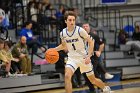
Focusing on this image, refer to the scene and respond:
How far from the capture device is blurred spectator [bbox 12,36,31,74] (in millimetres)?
12578

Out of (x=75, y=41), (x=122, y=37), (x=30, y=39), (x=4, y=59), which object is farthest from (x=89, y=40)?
(x=122, y=37)

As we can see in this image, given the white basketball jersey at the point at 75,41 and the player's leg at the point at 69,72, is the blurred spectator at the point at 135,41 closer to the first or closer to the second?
the white basketball jersey at the point at 75,41

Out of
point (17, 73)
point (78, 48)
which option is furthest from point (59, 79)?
point (78, 48)

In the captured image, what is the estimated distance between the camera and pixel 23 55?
12.5 meters

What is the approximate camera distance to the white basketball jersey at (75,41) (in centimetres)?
943

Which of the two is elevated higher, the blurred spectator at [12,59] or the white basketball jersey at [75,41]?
the white basketball jersey at [75,41]

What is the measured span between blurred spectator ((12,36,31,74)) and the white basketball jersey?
3.33 metres

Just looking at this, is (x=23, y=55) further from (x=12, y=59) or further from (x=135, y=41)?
(x=135, y=41)

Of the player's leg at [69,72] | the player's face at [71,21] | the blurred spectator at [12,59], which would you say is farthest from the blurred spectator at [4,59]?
the player's face at [71,21]

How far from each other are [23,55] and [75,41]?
136 inches

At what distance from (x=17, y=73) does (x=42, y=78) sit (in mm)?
1016

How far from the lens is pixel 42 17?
1579 cm

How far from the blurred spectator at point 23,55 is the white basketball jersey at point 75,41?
131 inches

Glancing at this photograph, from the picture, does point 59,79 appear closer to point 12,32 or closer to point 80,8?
point 12,32
